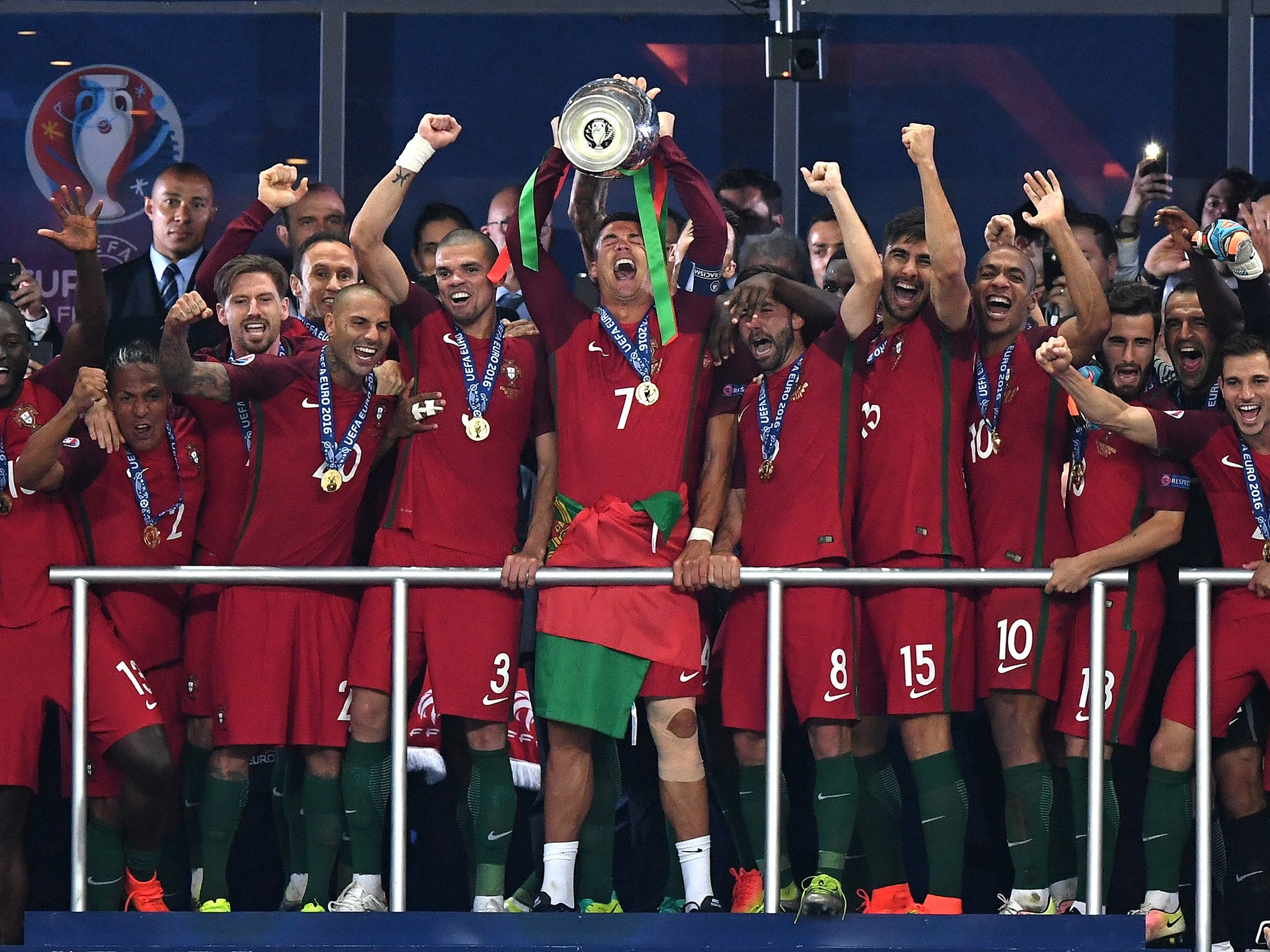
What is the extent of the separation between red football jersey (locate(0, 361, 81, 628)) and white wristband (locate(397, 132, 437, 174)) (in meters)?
1.28

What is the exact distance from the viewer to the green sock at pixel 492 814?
5.74 meters

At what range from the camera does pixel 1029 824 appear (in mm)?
5652

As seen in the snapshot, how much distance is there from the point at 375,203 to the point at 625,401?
3.07 feet

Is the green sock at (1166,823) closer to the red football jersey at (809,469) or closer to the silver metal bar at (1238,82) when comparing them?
the red football jersey at (809,469)

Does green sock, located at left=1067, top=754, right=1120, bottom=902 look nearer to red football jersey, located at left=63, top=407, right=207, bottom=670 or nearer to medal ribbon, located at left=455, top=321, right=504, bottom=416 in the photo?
medal ribbon, located at left=455, top=321, right=504, bottom=416

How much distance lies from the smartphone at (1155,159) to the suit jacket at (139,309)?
3.51m

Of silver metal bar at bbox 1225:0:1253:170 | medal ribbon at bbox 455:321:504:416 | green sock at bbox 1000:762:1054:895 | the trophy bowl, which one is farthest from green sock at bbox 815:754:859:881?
silver metal bar at bbox 1225:0:1253:170

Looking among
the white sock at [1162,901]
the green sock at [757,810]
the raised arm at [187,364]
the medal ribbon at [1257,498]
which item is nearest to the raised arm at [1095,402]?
the medal ribbon at [1257,498]

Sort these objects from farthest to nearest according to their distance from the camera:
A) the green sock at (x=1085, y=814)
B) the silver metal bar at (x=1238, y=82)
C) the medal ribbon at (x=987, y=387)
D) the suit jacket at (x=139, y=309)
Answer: the silver metal bar at (x=1238, y=82) → the suit jacket at (x=139, y=309) → the medal ribbon at (x=987, y=387) → the green sock at (x=1085, y=814)

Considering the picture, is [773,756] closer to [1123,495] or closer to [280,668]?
[1123,495]

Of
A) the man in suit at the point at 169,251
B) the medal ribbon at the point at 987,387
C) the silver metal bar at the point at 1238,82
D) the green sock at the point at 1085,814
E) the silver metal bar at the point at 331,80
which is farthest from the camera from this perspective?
the silver metal bar at the point at 331,80

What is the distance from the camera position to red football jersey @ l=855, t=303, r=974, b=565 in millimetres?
5750

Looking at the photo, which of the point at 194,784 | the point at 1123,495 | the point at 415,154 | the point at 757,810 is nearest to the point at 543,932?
the point at 757,810

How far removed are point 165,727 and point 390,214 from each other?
1640mm
